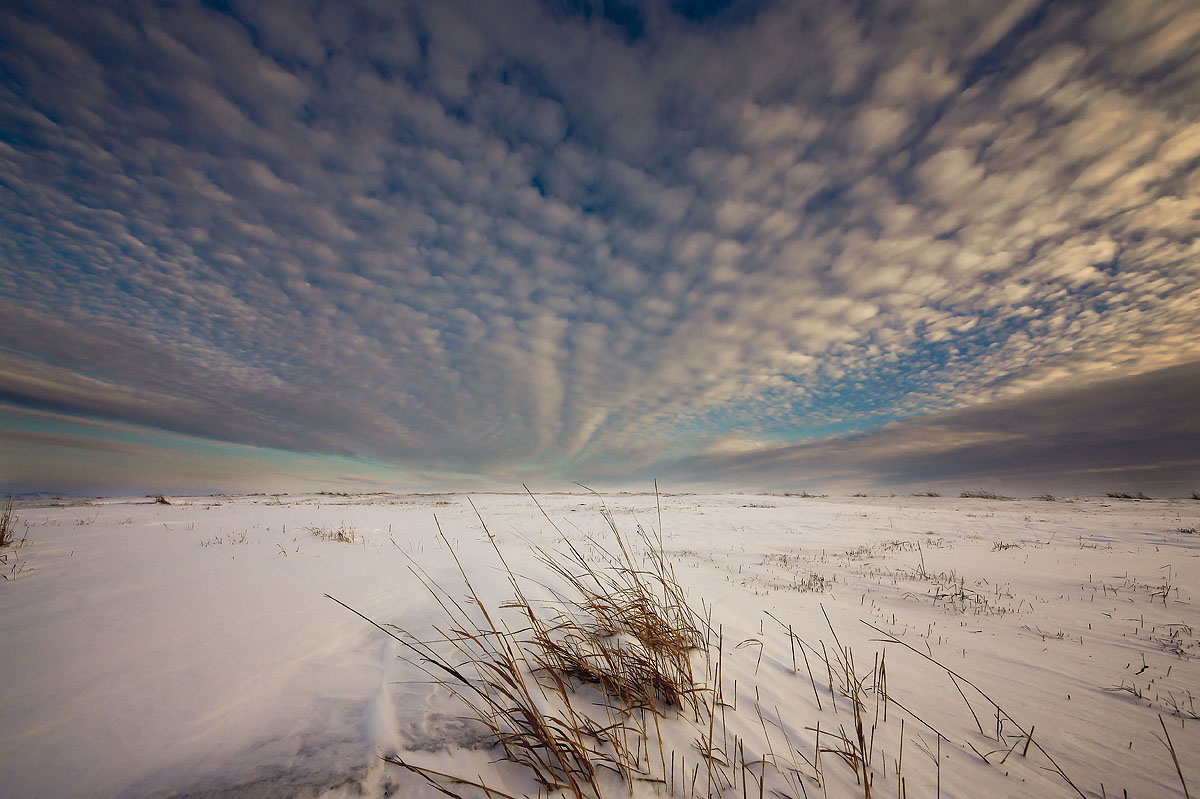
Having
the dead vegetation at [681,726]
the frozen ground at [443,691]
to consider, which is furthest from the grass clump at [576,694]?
the frozen ground at [443,691]

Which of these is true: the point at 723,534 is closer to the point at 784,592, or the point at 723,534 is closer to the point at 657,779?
the point at 784,592

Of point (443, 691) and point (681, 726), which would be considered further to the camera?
point (443, 691)

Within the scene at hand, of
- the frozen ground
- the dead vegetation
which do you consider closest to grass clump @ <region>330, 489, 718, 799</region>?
the dead vegetation

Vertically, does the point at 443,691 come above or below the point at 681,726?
above

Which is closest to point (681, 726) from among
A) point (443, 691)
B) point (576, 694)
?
point (576, 694)

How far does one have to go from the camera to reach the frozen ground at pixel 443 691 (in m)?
1.83

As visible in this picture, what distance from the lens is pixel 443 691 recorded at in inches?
99.3

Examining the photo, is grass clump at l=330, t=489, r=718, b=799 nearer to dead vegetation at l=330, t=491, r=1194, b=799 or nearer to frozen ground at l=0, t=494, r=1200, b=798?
dead vegetation at l=330, t=491, r=1194, b=799

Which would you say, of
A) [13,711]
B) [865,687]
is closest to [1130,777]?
[865,687]

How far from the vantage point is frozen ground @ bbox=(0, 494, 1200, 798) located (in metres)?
1.83

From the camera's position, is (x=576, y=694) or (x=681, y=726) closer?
(x=681, y=726)

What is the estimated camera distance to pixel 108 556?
560 centimetres

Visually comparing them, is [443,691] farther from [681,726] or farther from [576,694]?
[681,726]

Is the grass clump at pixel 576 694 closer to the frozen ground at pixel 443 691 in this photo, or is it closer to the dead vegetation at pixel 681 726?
the dead vegetation at pixel 681 726
